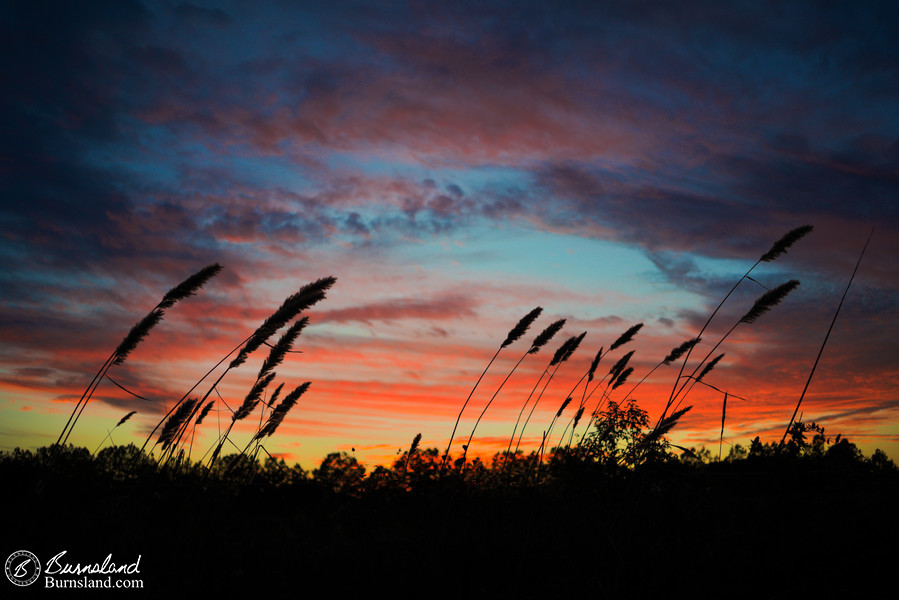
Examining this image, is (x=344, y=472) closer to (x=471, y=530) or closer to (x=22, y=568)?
(x=471, y=530)

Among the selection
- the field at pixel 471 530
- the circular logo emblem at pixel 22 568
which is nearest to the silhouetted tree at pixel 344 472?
the field at pixel 471 530

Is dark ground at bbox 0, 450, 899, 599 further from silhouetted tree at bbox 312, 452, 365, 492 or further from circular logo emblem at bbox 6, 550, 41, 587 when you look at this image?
silhouetted tree at bbox 312, 452, 365, 492

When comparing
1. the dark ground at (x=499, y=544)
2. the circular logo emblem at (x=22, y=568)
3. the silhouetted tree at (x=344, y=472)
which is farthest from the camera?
the silhouetted tree at (x=344, y=472)

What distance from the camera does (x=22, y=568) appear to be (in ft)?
9.98

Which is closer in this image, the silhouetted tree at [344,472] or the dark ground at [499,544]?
the dark ground at [499,544]

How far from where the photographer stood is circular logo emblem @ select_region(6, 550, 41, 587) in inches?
116

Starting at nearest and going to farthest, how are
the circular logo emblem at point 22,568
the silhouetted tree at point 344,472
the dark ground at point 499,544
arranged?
the circular logo emblem at point 22,568, the dark ground at point 499,544, the silhouetted tree at point 344,472

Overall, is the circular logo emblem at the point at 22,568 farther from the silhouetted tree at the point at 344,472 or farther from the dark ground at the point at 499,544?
the silhouetted tree at the point at 344,472

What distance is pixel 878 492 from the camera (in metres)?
4.06

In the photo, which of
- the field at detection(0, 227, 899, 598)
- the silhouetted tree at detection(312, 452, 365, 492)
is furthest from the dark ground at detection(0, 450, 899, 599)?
the silhouetted tree at detection(312, 452, 365, 492)

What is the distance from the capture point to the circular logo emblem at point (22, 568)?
295 cm

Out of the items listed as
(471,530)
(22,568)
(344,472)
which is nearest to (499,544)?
(471,530)

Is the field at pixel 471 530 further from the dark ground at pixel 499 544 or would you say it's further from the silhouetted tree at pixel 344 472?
the silhouetted tree at pixel 344 472

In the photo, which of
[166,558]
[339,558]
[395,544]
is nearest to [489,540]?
[395,544]
